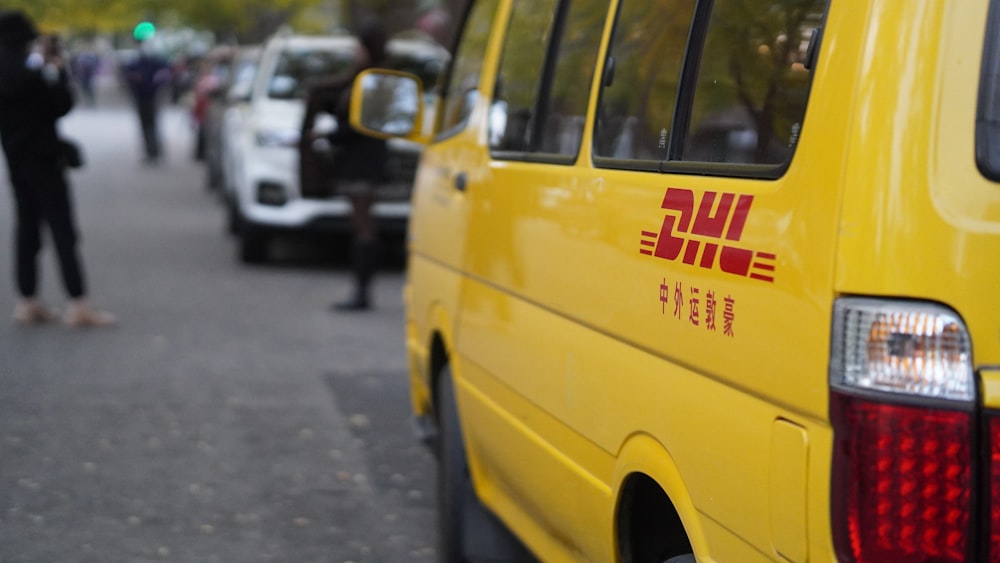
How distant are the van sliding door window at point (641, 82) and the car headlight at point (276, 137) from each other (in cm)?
934

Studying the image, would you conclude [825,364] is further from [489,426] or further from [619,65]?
[489,426]

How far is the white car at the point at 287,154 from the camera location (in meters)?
12.7

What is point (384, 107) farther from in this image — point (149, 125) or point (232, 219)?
point (149, 125)

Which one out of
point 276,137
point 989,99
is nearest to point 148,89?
point 276,137

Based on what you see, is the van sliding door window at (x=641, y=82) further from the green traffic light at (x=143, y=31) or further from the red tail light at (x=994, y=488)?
the green traffic light at (x=143, y=31)

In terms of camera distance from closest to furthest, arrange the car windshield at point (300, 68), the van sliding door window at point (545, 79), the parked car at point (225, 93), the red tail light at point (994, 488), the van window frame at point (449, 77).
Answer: the red tail light at point (994, 488) < the van sliding door window at point (545, 79) < the van window frame at point (449, 77) < the car windshield at point (300, 68) < the parked car at point (225, 93)

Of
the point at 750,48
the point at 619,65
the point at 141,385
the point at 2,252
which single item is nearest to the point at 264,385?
the point at 141,385

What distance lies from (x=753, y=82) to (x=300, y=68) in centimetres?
1128

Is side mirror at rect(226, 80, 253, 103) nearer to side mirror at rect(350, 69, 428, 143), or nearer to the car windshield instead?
the car windshield

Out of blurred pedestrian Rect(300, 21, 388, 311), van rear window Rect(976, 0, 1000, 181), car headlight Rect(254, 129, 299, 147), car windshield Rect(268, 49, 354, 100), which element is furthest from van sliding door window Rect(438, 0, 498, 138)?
car windshield Rect(268, 49, 354, 100)

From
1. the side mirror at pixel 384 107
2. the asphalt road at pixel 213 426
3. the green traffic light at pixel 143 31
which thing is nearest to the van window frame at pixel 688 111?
the asphalt road at pixel 213 426

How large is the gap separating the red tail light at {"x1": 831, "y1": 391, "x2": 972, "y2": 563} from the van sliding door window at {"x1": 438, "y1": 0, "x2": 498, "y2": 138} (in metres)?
2.99

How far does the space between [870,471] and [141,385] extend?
641 centimetres

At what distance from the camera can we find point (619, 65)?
11.8 feet
